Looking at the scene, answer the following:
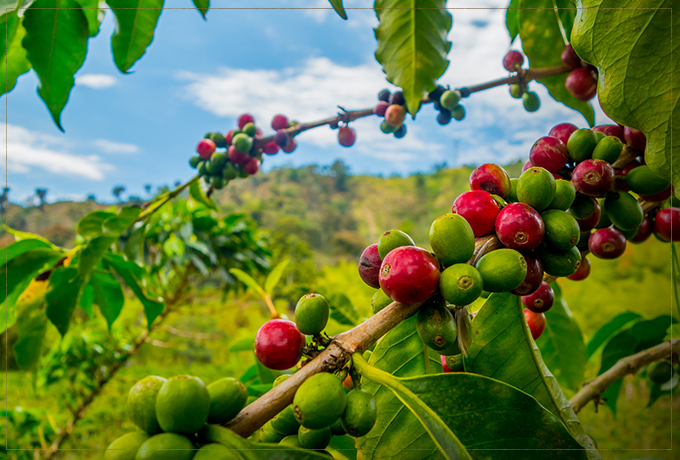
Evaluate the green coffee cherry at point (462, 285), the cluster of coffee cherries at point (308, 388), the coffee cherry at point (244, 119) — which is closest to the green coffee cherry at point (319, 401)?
the cluster of coffee cherries at point (308, 388)

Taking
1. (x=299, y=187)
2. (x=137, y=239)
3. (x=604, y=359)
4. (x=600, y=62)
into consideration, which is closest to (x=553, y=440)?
(x=600, y=62)

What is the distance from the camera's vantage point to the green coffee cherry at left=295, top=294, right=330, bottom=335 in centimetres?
32

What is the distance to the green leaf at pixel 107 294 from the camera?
3.03 feet

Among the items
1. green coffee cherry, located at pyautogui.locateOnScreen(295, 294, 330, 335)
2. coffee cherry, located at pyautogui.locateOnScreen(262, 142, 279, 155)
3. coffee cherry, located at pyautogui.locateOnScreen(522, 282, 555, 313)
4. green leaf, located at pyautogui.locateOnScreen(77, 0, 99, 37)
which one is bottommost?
coffee cherry, located at pyautogui.locateOnScreen(522, 282, 555, 313)

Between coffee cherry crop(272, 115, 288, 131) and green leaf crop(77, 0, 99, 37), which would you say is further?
coffee cherry crop(272, 115, 288, 131)

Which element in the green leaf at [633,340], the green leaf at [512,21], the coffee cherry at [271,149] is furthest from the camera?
the coffee cherry at [271,149]

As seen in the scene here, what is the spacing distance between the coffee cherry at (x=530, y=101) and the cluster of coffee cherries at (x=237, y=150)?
520mm

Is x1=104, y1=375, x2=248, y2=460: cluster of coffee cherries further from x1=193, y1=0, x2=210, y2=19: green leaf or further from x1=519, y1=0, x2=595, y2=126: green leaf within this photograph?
x1=519, y1=0, x2=595, y2=126: green leaf

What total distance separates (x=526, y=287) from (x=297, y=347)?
212mm

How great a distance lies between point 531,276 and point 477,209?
0.08 meters

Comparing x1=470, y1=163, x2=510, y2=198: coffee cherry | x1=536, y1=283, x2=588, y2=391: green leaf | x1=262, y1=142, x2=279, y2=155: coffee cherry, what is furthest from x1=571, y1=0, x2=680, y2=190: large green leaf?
x1=262, y1=142, x2=279, y2=155: coffee cherry

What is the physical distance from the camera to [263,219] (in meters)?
13.9

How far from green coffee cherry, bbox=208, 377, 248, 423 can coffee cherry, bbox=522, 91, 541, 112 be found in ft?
2.54

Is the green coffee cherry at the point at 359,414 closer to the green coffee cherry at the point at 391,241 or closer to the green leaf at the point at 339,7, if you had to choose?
the green coffee cherry at the point at 391,241
